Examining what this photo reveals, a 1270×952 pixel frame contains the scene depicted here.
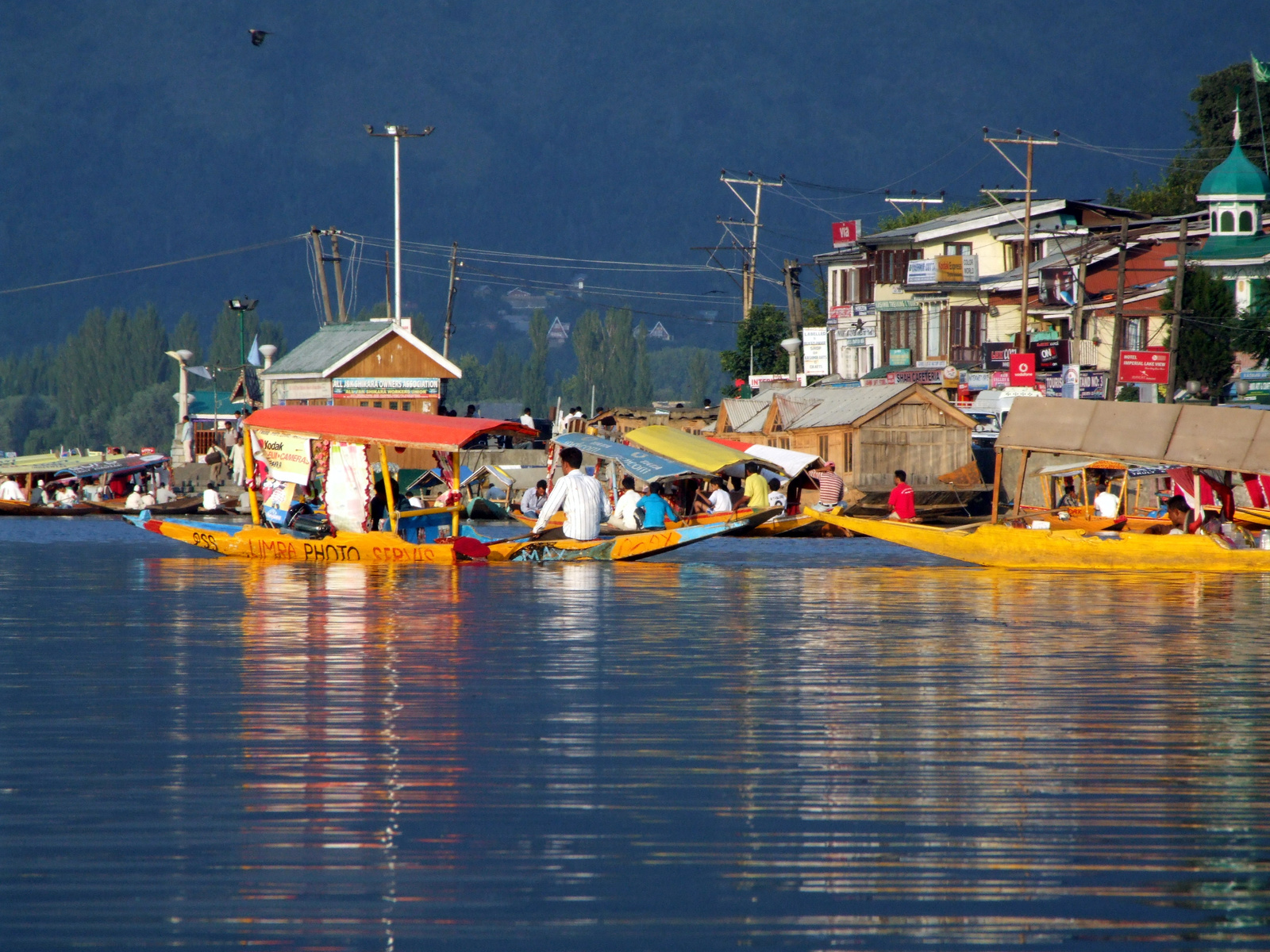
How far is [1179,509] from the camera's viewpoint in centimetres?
2609

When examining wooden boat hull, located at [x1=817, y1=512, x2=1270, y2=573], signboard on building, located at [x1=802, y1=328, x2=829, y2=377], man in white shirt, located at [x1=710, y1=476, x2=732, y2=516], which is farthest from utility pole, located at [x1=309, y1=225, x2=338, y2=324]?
wooden boat hull, located at [x1=817, y1=512, x2=1270, y2=573]

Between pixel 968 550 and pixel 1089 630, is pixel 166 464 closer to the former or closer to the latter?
pixel 968 550

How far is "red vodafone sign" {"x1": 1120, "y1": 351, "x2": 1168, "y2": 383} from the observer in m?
40.9

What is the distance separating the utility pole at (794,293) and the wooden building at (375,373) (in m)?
17.5

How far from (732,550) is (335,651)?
1829cm

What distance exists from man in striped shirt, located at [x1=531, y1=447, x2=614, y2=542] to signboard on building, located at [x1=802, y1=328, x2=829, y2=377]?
4053cm

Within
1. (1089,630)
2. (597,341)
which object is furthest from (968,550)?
(597,341)

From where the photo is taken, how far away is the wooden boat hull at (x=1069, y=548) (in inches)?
931

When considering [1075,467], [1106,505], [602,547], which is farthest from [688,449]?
[602,547]

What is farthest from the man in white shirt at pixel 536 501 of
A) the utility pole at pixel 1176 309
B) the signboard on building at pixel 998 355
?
the signboard on building at pixel 998 355

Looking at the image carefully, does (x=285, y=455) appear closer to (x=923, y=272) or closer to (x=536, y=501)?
(x=536, y=501)

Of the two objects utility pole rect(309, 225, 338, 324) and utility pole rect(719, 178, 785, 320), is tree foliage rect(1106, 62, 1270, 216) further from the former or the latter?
utility pole rect(309, 225, 338, 324)

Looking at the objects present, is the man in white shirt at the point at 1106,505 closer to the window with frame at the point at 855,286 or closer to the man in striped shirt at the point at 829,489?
the man in striped shirt at the point at 829,489

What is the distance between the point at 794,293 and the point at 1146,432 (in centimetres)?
4665
